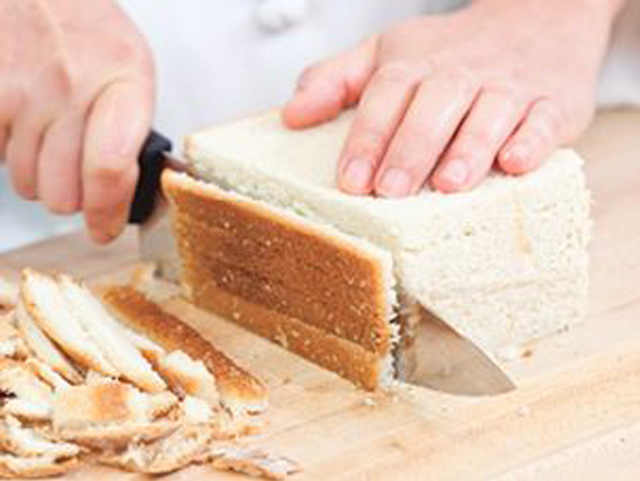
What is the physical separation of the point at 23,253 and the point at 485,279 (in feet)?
3.02

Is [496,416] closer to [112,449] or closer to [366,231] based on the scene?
[366,231]

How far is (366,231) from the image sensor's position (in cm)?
226

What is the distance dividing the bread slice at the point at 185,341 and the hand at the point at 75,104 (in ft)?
0.51

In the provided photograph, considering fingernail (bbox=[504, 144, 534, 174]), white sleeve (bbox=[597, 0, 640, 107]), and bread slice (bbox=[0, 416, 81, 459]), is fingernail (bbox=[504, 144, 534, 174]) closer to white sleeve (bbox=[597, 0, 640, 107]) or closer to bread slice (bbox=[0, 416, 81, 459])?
bread slice (bbox=[0, 416, 81, 459])

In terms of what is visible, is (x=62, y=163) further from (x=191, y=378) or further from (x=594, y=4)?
(x=594, y=4)

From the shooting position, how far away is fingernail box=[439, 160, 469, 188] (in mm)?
2287

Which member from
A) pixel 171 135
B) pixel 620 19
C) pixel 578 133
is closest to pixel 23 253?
pixel 171 135

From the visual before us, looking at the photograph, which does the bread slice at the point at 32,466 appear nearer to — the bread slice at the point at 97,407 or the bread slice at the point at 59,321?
the bread slice at the point at 97,407

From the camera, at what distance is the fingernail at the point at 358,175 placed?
7.55 feet

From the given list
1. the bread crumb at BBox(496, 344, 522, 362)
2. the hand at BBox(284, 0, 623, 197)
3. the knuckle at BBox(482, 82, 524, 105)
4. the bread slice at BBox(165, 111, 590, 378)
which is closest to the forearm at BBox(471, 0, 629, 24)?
the hand at BBox(284, 0, 623, 197)

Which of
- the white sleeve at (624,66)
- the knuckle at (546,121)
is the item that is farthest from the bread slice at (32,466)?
the white sleeve at (624,66)

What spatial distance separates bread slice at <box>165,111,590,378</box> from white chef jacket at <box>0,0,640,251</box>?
1.43ft

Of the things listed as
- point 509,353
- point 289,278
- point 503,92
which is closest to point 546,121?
point 503,92

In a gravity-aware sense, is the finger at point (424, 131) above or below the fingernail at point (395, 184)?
above
